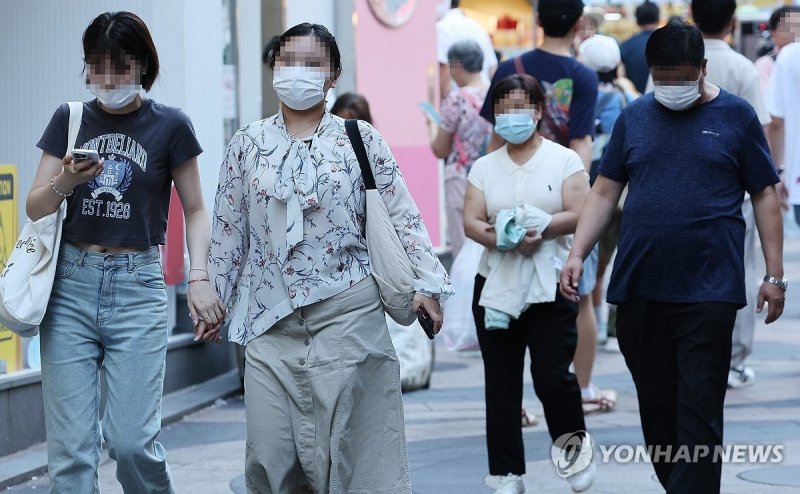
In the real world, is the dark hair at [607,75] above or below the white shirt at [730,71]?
below

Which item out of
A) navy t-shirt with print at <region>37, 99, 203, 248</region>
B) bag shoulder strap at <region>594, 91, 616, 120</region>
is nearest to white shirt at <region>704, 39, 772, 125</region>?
bag shoulder strap at <region>594, 91, 616, 120</region>

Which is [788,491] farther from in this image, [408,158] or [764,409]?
[408,158]

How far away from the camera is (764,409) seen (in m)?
8.31

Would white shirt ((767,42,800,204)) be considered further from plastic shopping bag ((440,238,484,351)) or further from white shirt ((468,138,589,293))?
white shirt ((468,138,589,293))

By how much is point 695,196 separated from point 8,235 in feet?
12.0

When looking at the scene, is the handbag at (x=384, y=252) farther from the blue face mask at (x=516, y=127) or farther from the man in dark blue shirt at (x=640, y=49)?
the man in dark blue shirt at (x=640, y=49)

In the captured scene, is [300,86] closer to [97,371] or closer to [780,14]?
[97,371]

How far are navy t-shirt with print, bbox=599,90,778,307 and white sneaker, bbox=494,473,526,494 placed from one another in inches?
48.8

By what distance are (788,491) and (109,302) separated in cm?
307

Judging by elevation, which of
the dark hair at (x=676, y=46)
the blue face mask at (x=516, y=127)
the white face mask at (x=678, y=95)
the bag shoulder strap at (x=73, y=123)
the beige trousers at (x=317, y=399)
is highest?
the dark hair at (x=676, y=46)

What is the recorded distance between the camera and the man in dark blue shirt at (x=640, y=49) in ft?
43.6

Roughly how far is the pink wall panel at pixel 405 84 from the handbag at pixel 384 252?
274 inches

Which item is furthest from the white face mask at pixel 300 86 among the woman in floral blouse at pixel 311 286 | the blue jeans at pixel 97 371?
the blue jeans at pixel 97 371

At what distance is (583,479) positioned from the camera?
6.40 metres
